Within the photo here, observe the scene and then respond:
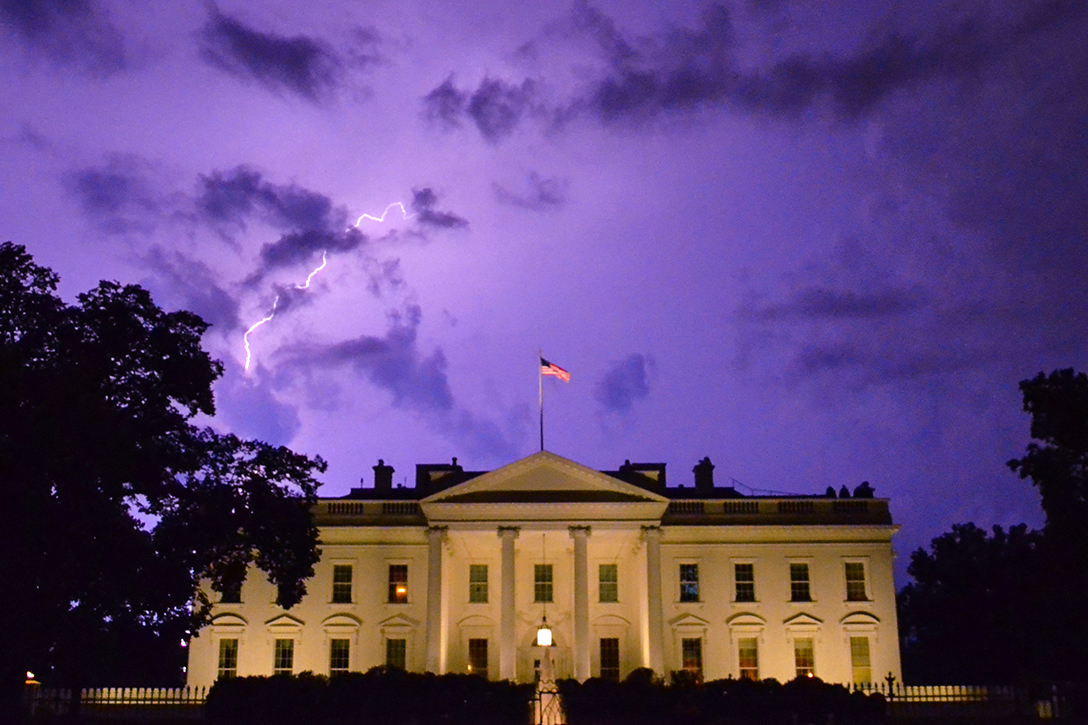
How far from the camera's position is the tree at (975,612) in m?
43.4

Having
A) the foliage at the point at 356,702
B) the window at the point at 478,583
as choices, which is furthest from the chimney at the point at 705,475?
the foliage at the point at 356,702

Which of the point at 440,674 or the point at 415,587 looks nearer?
the point at 440,674

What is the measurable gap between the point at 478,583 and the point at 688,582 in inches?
351

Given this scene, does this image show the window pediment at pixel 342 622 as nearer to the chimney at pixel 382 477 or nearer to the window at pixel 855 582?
the chimney at pixel 382 477

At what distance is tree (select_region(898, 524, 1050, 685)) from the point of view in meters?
43.4

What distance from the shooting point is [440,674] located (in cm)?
4038

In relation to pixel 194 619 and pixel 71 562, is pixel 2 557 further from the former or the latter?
pixel 194 619

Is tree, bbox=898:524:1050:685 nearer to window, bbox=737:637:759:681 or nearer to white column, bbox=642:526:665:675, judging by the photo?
window, bbox=737:637:759:681

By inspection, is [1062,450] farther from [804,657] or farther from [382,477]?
[382,477]

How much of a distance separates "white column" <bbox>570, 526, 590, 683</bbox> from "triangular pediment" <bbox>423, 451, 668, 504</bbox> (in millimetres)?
1470

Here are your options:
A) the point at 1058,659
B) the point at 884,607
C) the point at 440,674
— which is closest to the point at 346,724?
the point at 440,674

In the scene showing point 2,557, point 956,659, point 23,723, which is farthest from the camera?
point 956,659

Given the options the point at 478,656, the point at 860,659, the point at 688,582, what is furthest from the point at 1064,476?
the point at 478,656

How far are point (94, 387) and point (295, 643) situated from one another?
2189cm
